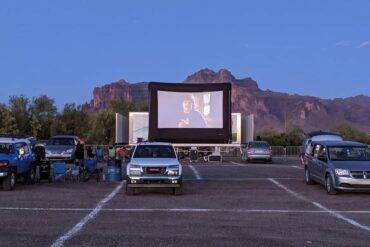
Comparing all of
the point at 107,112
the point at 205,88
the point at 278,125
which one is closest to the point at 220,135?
the point at 205,88

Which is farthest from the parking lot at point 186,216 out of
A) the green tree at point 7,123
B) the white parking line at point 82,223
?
the green tree at point 7,123

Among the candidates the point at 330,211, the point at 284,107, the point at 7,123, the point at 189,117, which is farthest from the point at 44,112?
the point at 284,107

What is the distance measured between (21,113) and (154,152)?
1930 inches

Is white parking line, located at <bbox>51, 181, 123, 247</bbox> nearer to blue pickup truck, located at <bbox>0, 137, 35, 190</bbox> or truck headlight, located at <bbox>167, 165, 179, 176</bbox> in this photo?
truck headlight, located at <bbox>167, 165, 179, 176</bbox>

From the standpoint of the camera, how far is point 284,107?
146m

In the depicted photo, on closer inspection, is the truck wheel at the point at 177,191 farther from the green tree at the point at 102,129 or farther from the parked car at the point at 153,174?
the green tree at the point at 102,129

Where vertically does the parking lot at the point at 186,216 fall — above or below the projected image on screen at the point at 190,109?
below

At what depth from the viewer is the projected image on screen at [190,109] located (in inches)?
1481

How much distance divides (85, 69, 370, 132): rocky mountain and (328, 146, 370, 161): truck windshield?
10470 cm

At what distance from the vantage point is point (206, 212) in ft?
47.9

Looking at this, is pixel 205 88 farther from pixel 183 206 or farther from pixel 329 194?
pixel 183 206

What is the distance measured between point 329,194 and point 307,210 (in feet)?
12.5

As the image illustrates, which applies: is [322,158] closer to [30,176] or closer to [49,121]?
[30,176]

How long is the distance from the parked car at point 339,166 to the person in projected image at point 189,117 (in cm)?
1636
